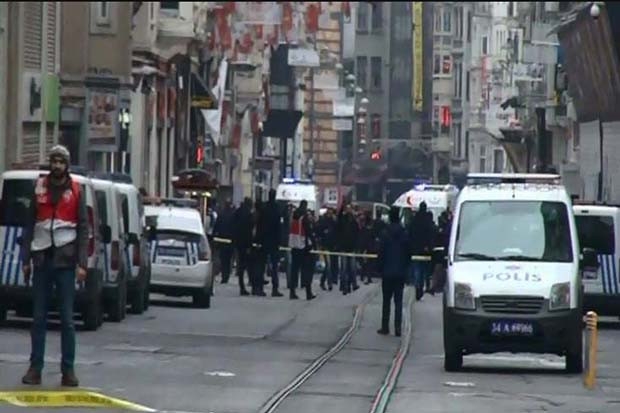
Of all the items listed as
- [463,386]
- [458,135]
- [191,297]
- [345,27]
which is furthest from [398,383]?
[345,27]

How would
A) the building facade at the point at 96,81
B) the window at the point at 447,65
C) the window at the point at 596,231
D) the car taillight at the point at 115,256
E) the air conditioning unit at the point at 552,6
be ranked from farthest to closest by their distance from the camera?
the window at the point at 447,65 < the air conditioning unit at the point at 552,6 < the building facade at the point at 96,81 < the window at the point at 596,231 < the car taillight at the point at 115,256

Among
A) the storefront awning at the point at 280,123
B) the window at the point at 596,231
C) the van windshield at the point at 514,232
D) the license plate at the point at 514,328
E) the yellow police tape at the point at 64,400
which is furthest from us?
the storefront awning at the point at 280,123

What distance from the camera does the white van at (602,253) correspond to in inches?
1383

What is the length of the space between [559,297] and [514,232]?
130 centimetres

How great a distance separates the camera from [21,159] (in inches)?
1822

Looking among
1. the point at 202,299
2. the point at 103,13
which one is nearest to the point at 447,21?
the point at 103,13

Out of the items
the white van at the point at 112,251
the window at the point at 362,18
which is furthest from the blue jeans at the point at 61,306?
the window at the point at 362,18

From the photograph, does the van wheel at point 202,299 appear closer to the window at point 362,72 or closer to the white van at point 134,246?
the white van at point 134,246

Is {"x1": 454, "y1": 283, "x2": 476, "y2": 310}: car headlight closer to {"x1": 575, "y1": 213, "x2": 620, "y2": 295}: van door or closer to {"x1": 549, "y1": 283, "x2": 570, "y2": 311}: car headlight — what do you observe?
{"x1": 549, "y1": 283, "x2": 570, "y2": 311}: car headlight

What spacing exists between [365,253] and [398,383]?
32.7m

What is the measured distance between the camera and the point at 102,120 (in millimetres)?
52531

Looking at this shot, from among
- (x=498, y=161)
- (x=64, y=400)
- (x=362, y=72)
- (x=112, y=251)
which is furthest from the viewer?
(x=362, y=72)

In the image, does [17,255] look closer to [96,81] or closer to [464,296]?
[464,296]

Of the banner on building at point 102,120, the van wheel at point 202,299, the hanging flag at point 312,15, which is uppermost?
the hanging flag at point 312,15
